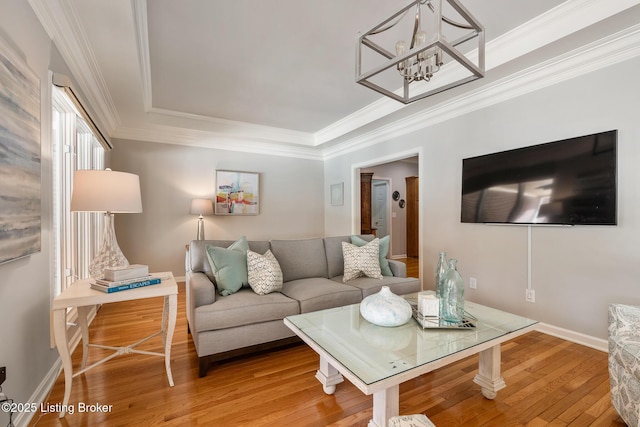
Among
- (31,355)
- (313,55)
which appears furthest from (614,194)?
(31,355)

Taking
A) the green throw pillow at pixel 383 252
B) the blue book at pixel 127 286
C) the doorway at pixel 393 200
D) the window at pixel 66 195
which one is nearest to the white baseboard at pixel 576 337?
the green throw pillow at pixel 383 252

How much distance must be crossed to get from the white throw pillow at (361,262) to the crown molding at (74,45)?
2.74 meters

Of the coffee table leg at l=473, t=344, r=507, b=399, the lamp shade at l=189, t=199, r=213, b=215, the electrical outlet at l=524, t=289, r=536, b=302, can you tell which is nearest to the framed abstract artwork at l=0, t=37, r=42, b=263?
the coffee table leg at l=473, t=344, r=507, b=399

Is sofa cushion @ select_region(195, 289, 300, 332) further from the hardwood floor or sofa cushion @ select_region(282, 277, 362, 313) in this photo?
the hardwood floor

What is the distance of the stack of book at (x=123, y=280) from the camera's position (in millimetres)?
1703

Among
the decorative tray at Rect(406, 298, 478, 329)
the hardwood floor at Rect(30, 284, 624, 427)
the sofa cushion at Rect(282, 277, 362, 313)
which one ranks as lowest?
the hardwood floor at Rect(30, 284, 624, 427)

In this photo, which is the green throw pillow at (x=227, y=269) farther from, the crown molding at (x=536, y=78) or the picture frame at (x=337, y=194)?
the picture frame at (x=337, y=194)

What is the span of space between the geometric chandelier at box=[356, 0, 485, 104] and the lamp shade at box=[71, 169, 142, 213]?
5.18 ft

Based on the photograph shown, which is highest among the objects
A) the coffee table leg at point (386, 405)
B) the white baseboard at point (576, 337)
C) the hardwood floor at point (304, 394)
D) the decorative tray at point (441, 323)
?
the decorative tray at point (441, 323)

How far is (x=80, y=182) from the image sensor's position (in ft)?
5.82

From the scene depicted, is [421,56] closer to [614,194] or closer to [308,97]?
[614,194]

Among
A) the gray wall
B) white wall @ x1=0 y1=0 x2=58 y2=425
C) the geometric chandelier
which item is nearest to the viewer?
the geometric chandelier

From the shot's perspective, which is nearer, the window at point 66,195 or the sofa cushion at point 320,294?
the window at point 66,195

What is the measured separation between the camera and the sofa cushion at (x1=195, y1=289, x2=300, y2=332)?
199cm
